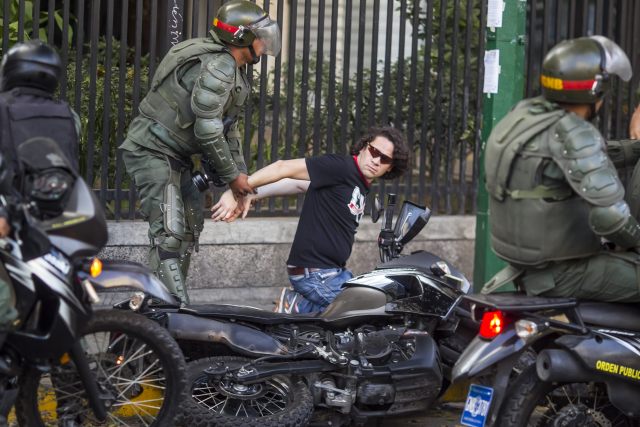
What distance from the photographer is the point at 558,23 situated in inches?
380

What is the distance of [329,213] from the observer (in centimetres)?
611

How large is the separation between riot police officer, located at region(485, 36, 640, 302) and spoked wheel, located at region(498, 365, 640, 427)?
1.23ft

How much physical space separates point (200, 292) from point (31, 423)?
3.52 m

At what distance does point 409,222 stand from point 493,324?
1.21m

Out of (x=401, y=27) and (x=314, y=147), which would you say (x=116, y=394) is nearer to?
(x=314, y=147)

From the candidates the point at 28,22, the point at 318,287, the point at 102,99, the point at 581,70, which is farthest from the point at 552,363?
the point at 28,22

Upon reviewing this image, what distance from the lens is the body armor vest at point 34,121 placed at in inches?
190

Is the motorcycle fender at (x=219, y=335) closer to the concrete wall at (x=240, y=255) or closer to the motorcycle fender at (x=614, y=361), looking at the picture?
the motorcycle fender at (x=614, y=361)

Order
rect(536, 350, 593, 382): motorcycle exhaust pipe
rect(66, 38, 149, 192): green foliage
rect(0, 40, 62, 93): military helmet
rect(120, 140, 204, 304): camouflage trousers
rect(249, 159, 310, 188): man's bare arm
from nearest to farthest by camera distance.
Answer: rect(536, 350, 593, 382): motorcycle exhaust pipe < rect(0, 40, 62, 93): military helmet < rect(249, 159, 310, 188): man's bare arm < rect(120, 140, 204, 304): camouflage trousers < rect(66, 38, 149, 192): green foliage

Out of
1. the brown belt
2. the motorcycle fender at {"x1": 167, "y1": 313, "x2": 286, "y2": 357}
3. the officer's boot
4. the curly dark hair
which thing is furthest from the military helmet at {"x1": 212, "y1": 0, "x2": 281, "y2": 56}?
the motorcycle fender at {"x1": 167, "y1": 313, "x2": 286, "y2": 357}

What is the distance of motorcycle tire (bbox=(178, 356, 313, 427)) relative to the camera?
5.15m

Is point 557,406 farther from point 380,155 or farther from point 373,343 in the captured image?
point 380,155

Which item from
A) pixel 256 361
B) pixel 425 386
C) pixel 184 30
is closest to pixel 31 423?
pixel 256 361

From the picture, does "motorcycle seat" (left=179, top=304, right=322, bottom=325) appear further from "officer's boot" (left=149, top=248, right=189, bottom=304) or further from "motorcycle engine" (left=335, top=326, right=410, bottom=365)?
"officer's boot" (left=149, top=248, right=189, bottom=304)
